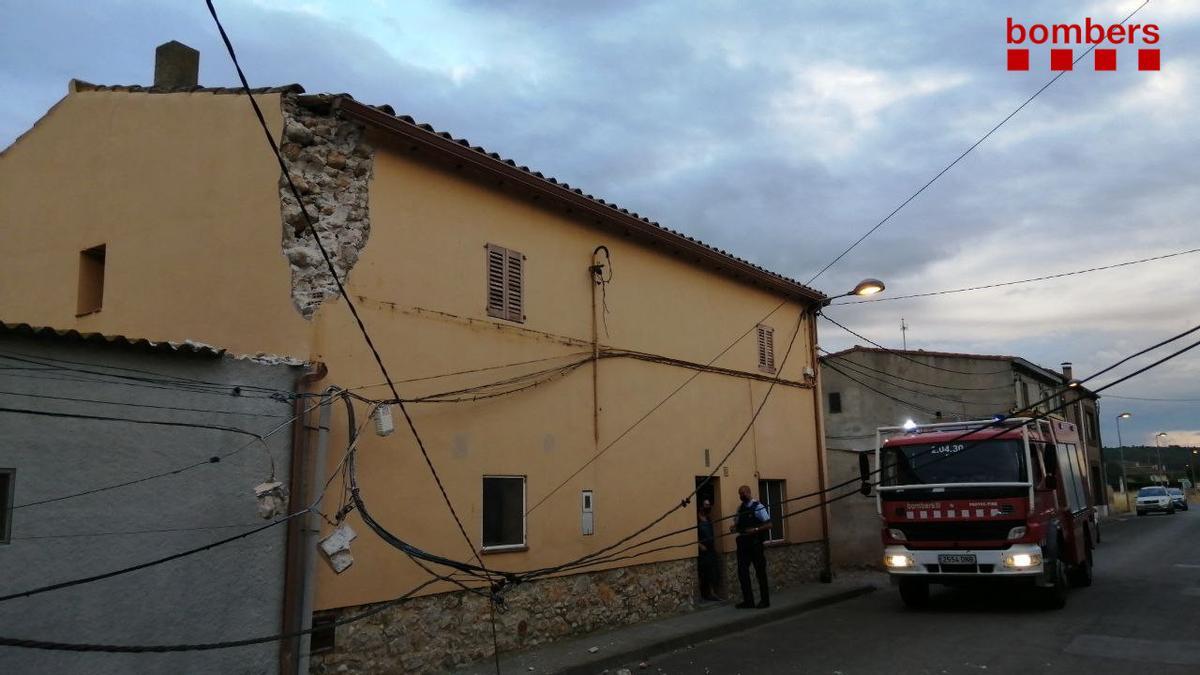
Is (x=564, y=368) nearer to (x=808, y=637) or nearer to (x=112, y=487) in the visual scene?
(x=808, y=637)

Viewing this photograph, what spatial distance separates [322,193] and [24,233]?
17.0 feet

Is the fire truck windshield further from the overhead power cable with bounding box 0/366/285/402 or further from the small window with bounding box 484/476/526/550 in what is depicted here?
the overhead power cable with bounding box 0/366/285/402

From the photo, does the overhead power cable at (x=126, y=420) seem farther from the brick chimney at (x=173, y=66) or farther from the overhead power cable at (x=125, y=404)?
the brick chimney at (x=173, y=66)

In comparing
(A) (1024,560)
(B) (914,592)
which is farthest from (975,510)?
(B) (914,592)

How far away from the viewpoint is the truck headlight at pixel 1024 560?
1149 cm

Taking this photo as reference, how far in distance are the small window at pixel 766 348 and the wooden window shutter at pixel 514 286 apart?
6.48m

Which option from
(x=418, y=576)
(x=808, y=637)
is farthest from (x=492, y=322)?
(x=808, y=637)

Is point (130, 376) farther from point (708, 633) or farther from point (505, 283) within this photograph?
point (708, 633)

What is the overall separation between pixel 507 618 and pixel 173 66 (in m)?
7.93

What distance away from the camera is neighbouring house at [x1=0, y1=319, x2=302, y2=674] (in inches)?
246

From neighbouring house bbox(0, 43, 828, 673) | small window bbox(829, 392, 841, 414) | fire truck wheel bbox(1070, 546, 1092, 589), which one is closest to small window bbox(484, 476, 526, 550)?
neighbouring house bbox(0, 43, 828, 673)

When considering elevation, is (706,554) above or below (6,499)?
below

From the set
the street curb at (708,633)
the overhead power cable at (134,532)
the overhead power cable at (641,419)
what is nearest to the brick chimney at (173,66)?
the overhead power cable at (134,532)

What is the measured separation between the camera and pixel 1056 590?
12.2 metres
